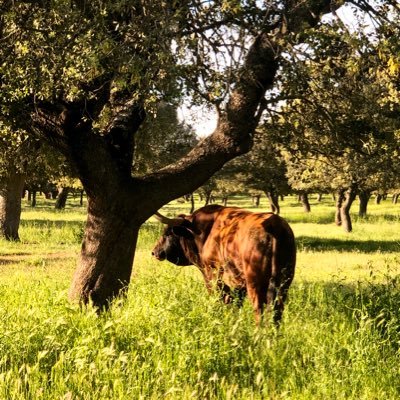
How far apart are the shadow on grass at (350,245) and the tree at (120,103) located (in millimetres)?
15076

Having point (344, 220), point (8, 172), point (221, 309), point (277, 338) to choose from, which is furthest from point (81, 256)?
point (344, 220)

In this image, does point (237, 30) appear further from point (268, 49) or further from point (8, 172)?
point (8, 172)

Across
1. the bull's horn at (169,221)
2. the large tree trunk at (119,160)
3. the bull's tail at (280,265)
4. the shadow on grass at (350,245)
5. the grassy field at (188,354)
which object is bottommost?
the shadow on grass at (350,245)

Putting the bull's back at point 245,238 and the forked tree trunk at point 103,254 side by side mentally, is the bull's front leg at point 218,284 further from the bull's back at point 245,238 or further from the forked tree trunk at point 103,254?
the forked tree trunk at point 103,254

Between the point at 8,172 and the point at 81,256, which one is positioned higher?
the point at 8,172

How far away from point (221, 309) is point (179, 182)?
7.39 feet

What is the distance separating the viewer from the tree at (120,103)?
22.5ft

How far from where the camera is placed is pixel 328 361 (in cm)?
565

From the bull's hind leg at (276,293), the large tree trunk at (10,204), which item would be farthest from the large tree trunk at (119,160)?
the large tree trunk at (10,204)

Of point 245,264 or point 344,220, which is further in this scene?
point 344,220

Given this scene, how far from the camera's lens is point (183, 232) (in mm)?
10211

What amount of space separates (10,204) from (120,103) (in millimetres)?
16790

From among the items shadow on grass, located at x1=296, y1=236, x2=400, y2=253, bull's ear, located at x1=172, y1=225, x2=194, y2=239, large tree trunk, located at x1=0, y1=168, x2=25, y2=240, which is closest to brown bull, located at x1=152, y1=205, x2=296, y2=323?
bull's ear, located at x1=172, y1=225, x2=194, y2=239

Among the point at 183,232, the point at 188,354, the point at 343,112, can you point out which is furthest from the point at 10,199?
the point at 188,354
